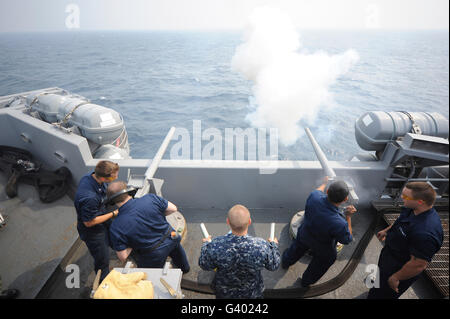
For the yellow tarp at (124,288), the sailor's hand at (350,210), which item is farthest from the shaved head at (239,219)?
the sailor's hand at (350,210)

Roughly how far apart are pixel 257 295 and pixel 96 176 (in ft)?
6.66

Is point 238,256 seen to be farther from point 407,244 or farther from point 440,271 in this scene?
point 440,271

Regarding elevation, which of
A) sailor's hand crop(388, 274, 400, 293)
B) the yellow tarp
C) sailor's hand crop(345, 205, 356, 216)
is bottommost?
sailor's hand crop(388, 274, 400, 293)

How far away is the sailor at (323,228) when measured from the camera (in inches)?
93.6

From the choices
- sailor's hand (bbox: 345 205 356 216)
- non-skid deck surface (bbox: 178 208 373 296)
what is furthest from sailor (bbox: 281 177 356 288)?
non-skid deck surface (bbox: 178 208 373 296)

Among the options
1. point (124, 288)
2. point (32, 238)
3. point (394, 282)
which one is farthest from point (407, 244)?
point (32, 238)

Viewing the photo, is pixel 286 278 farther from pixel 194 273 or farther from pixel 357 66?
pixel 357 66

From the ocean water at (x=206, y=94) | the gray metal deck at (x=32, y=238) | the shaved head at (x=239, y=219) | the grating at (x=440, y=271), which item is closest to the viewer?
the shaved head at (x=239, y=219)

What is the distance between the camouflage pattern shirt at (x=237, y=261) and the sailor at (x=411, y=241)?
125 cm

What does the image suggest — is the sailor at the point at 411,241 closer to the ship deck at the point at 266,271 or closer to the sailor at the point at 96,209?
the ship deck at the point at 266,271

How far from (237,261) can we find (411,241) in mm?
1588

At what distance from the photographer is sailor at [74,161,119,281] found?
A: 263 centimetres

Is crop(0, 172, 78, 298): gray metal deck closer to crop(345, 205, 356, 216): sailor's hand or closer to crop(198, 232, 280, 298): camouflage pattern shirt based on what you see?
crop(198, 232, 280, 298): camouflage pattern shirt

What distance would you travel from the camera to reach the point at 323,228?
245 centimetres
